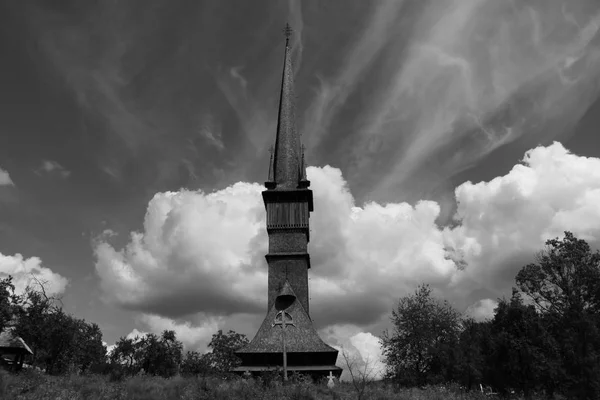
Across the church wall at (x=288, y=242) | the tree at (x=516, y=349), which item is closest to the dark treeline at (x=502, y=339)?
the tree at (x=516, y=349)

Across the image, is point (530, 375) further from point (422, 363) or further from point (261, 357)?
point (422, 363)

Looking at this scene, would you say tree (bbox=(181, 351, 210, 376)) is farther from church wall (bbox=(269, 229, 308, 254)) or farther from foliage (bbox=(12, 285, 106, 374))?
church wall (bbox=(269, 229, 308, 254))

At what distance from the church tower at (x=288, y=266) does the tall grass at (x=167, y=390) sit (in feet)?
31.8

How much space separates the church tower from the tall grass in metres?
9.70

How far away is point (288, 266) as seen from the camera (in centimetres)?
3994

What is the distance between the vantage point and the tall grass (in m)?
15.5

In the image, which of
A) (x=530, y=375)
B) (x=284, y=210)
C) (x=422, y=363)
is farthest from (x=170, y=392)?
(x=422, y=363)

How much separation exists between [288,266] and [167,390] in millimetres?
23376

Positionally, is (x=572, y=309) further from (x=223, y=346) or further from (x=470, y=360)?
(x=223, y=346)

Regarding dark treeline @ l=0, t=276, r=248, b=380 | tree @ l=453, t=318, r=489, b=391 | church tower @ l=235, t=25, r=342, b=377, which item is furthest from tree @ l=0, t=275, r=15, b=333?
tree @ l=453, t=318, r=489, b=391

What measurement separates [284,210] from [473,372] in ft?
71.0

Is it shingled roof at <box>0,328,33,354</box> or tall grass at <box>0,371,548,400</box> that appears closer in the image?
tall grass at <box>0,371,548,400</box>

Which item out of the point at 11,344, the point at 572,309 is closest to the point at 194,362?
the point at 11,344

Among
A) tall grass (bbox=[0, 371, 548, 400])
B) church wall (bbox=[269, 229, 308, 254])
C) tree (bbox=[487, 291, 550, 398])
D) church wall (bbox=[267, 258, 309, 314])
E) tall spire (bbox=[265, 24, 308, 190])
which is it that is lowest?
tall grass (bbox=[0, 371, 548, 400])
